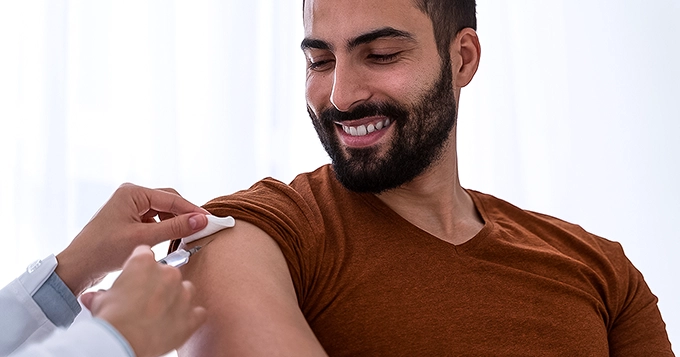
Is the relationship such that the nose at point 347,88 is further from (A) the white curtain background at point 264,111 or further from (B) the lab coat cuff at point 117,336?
(A) the white curtain background at point 264,111

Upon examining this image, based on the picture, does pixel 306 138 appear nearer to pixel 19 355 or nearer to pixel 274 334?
pixel 274 334

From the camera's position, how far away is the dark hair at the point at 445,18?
1.55 metres

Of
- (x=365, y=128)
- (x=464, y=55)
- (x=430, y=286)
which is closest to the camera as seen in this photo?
(x=430, y=286)

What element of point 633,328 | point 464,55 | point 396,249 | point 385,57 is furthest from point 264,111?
point 633,328

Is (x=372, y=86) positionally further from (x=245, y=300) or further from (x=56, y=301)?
(x=56, y=301)

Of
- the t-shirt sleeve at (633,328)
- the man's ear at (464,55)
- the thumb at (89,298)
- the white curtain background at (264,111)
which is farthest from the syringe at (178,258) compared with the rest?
the white curtain background at (264,111)

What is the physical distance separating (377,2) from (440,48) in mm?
186

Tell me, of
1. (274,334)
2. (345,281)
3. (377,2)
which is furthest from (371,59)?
(274,334)

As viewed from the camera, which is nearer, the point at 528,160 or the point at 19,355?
the point at 19,355

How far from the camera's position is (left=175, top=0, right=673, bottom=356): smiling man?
118 cm

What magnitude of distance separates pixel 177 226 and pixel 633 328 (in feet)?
3.23

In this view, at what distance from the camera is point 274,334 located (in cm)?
108

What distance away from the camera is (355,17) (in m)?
1.44

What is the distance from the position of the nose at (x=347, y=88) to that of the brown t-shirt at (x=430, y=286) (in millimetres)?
185
